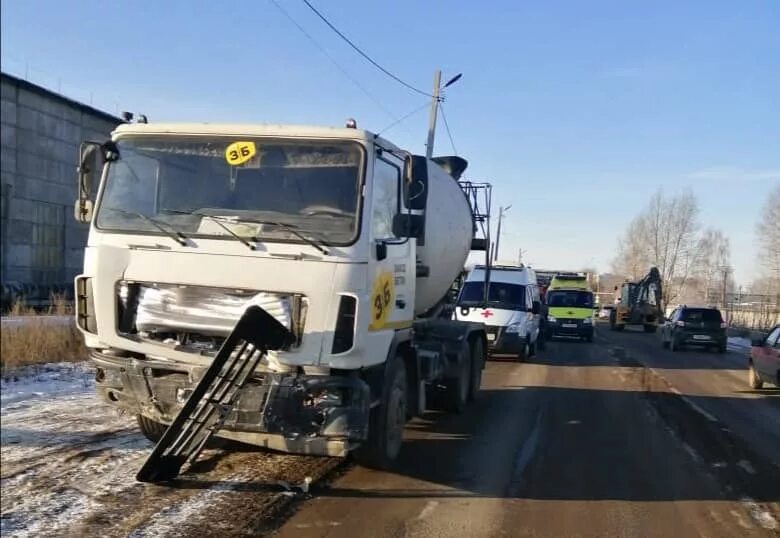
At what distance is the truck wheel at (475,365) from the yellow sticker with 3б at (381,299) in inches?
184

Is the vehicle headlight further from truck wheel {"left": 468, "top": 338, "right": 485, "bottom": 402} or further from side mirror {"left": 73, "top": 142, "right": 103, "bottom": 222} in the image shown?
side mirror {"left": 73, "top": 142, "right": 103, "bottom": 222}

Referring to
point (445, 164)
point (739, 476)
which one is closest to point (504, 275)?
point (445, 164)

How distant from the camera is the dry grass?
1.99 m

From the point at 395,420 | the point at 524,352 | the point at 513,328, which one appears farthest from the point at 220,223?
the point at 524,352

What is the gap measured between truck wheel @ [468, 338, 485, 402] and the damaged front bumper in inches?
212

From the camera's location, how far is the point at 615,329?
4431cm

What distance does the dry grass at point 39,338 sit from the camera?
1.99 m

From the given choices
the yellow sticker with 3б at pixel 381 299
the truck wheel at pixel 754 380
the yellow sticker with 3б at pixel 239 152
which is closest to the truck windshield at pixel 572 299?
the truck wheel at pixel 754 380

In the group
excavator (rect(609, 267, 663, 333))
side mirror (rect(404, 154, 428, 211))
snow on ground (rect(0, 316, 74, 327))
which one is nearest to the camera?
snow on ground (rect(0, 316, 74, 327))

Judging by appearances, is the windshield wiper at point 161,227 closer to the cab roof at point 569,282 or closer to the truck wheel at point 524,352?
the truck wheel at point 524,352

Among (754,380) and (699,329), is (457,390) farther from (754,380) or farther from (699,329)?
(699,329)

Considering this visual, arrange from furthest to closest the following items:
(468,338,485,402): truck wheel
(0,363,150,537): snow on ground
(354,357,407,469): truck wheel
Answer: (468,338,485,402): truck wheel, (354,357,407,469): truck wheel, (0,363,150,537): snow on ground

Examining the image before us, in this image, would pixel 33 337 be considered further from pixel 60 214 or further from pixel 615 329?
pixel 615 329

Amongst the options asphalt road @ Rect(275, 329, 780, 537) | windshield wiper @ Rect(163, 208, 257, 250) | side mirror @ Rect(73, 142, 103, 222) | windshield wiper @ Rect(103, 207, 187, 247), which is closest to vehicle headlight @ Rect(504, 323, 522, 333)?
asphalt road @ Rect(275, 329, 780, 537)
